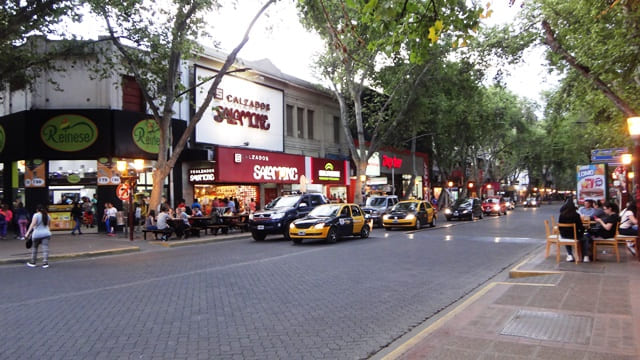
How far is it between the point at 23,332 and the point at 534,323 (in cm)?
665

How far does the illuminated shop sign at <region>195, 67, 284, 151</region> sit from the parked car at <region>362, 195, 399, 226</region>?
7344 mm

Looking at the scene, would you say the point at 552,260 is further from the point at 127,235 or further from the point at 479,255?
the point at 127,235

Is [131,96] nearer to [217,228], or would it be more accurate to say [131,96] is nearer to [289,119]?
[217,228]

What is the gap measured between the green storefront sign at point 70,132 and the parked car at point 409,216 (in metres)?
14.5

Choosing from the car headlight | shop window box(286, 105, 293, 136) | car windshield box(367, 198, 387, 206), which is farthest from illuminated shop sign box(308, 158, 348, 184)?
the car headlight

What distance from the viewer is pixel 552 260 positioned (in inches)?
472

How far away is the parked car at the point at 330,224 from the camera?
17172 mm

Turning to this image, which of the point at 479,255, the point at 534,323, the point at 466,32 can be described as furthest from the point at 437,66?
the point at 534,323

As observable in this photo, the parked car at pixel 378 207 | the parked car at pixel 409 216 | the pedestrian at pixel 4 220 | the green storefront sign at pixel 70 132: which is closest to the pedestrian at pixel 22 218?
the pedestrian at pixel 4 220

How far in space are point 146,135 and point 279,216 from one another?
8679mm

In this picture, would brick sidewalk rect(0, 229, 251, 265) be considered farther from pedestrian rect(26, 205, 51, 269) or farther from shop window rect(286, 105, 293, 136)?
shop window rect(286, 105, 293, 136)

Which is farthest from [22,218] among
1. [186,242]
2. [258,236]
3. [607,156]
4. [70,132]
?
[607,156]

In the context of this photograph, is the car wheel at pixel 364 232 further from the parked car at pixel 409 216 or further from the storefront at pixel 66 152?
the storefront at pixel 66 152

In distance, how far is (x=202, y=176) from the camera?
81.9 ft
